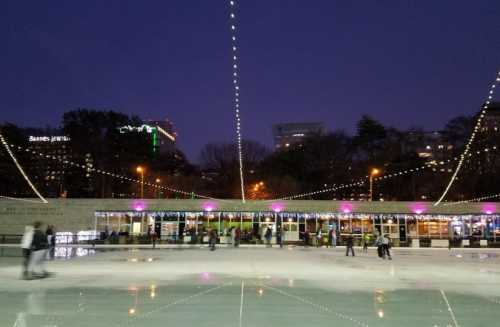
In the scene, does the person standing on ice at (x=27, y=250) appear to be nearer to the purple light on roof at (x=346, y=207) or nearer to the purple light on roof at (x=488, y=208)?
the purple light on roof at (x=346, y=207)

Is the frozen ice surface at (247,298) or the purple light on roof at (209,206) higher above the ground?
the purple light on roof at (209,206)

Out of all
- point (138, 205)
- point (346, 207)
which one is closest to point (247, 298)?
point (138, 205)

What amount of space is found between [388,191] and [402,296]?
5855 cm

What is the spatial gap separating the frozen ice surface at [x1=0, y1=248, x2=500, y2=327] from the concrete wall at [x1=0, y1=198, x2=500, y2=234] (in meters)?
26.9

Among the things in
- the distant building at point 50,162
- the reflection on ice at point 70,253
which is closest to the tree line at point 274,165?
the distant building at point 50,162

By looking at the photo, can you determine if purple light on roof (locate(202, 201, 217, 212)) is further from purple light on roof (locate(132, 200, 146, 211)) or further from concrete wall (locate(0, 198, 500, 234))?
purple light on roof (locate(132, 200, 146, 211))

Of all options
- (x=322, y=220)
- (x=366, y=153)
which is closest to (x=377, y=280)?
(x=322, y=220)

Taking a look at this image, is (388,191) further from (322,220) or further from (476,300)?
(476,300)

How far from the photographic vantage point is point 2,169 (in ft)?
193

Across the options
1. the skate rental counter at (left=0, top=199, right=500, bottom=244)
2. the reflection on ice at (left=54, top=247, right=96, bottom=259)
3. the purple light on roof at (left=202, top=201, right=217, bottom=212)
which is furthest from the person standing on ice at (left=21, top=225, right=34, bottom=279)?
the purple light on roof at (left=202, top=201, right=217, bottom=212)

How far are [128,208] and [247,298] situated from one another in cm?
3394

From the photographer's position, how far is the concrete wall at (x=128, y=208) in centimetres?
4206

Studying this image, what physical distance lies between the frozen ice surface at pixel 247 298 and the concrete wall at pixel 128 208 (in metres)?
26.9

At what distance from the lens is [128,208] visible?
43062 millimetres
